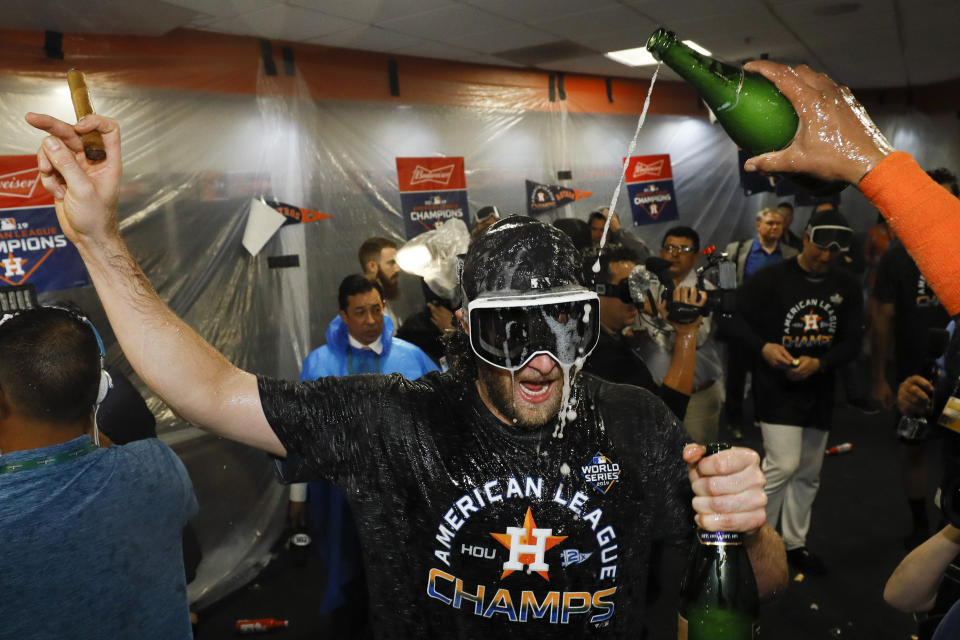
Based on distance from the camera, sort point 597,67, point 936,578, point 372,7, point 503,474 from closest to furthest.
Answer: point 503,474
point 936,578
point 372,7
point 597,67

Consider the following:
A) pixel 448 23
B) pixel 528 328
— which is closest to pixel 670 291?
pixel 528 328

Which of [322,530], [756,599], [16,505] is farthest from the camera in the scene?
[322,530]

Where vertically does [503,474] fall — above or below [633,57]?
below

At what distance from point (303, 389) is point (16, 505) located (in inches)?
29.3

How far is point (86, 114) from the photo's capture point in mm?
1153

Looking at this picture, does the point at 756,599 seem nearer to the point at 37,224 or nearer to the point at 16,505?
the point at 16,505

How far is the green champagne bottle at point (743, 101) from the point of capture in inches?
47.8

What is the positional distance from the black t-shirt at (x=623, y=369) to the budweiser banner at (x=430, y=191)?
302 cm

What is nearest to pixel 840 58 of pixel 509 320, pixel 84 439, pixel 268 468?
pixel 268 468

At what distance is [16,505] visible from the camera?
150 centimetres

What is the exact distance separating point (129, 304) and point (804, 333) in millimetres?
3468

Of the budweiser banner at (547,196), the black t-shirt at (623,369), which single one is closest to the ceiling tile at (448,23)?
the budweiser banner at (547,196)

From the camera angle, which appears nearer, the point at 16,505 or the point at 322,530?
the point at 16,505

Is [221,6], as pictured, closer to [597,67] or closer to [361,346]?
[361,346]
